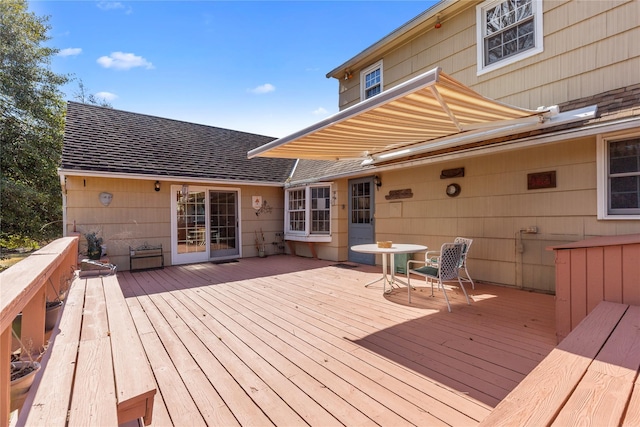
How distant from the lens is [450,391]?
2406 millimetres

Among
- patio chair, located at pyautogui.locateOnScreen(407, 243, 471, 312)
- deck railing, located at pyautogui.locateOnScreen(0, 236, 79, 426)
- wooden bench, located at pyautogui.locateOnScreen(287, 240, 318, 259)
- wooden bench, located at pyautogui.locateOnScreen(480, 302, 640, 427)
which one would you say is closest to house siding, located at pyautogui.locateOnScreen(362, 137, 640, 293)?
patio chair, located at pyautogui.locateOnScreen(407, 243, 471, 312)

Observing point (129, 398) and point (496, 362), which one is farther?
point (496, 362)

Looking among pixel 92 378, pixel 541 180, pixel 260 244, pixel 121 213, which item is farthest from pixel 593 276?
pixel 121 213

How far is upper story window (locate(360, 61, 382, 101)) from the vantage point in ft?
26.7

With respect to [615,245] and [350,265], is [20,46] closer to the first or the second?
[350,265]

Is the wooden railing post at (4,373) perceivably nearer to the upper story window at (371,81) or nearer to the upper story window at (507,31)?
the upper story window at (507,31)

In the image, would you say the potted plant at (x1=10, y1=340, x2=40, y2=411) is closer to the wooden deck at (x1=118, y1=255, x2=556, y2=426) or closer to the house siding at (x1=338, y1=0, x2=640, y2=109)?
the wooden deck at (x1=118, y1=255, x2=556, y2=426)

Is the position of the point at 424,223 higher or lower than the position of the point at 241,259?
higher

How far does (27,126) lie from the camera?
1277cm

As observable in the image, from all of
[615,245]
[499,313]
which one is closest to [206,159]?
[499,313]

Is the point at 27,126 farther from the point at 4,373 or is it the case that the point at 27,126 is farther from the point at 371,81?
the point at 4,373

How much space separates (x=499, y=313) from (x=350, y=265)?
4.30m

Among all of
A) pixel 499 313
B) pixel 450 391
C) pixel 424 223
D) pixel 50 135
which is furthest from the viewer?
pixel 50 135

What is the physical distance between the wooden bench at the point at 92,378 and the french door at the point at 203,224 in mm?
6251
